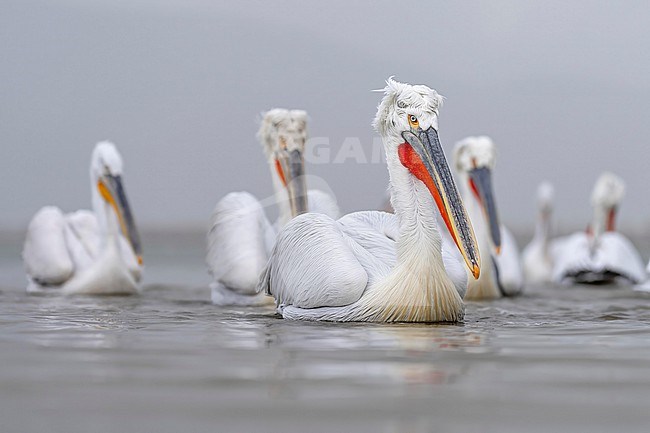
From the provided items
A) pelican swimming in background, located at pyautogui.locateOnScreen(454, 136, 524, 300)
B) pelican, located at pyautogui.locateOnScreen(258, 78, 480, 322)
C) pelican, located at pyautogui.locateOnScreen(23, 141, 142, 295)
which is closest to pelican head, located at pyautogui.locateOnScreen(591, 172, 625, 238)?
pelican swimming in background, located at pyautogui.locateOnScreen(454, 136, 524, 300)

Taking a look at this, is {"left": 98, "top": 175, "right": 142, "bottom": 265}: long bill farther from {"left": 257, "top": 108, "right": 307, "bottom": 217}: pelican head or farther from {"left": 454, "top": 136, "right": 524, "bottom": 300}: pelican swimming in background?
{"left": 454, "top": 136, "right": 524, "bottom": 300}: pelican swimming in background

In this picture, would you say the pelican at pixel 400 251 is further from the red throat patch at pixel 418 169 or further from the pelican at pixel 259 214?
the pelican at pixel 259 214

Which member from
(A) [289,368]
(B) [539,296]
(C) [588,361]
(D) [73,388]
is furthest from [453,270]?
(B) [539,296]

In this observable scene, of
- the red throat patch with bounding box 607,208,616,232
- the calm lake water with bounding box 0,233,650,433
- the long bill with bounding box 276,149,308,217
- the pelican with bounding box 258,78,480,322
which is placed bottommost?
the calm lake water with bounding box 0,233,650,433

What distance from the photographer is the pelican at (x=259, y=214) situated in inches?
320

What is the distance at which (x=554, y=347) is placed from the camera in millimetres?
4984

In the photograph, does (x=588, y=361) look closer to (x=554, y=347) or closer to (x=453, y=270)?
(x=554, y=347)

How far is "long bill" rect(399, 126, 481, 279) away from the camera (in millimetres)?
6016

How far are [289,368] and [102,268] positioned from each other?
555 centimetres

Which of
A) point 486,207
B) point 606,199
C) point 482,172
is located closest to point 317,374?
point 486,207

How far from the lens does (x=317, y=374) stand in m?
4.05

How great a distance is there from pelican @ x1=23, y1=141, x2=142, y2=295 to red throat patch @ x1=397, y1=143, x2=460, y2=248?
383 cm

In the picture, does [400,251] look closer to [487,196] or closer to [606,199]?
[487,196]

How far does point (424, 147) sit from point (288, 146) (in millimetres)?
2235
